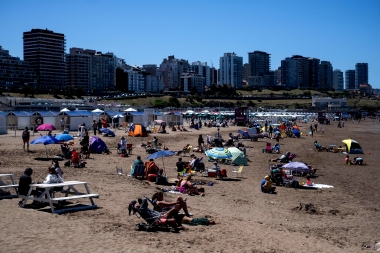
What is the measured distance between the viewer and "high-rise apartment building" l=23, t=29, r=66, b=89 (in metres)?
136

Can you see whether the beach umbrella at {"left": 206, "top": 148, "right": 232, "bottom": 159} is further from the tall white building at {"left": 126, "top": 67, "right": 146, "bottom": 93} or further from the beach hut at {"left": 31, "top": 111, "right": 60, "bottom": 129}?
the tall white building at {"left": 126, "top": 67, "right": 146, "bottom": 93}

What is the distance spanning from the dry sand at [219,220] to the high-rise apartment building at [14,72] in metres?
112

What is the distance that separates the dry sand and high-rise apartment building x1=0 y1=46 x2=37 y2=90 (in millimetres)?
112334

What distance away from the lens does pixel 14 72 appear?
124 metres

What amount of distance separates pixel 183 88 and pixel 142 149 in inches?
6045

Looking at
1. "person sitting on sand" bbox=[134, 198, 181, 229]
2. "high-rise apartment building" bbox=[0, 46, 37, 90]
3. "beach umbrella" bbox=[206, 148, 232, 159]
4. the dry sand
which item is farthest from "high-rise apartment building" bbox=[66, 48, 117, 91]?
"person sitting on sand" bbox=[134, 198, 181, 229]

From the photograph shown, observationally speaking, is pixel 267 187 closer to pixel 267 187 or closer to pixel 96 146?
pixel 267 187

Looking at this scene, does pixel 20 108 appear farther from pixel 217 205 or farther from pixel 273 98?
pixel 273 98

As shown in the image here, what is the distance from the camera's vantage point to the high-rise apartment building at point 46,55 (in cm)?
13625

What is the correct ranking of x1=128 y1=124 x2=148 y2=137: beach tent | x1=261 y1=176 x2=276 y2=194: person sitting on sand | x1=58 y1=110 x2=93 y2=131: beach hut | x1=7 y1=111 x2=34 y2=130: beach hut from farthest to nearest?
Answer: x1=58 y1=110 x2=93 y2=131: beach hut
x1=7 y1=111 x2=34 y2=130: beach hut
x1=128 y1=124 x2=148 y2=137: beach tent
x1=261 y1=176 x2=276 y2=194: person sitting on sand

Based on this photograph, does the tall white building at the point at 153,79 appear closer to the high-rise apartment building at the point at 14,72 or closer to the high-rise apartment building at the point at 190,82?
the high-rise apartment building at the point at 190,82

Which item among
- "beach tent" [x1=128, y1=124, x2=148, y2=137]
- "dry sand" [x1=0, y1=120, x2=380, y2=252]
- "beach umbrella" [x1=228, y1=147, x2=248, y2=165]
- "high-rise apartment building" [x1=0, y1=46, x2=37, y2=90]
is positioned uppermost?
"high-rise apartment building" [x1=0, y1=46, x2=37, y2=90]

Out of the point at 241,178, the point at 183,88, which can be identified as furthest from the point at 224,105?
the point at 241,178

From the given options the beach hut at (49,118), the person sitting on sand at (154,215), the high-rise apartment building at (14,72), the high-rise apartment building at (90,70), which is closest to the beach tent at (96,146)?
the person sitting on sand at (154,215)
